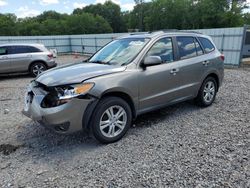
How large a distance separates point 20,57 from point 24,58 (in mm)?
162

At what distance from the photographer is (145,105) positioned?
4.12 m

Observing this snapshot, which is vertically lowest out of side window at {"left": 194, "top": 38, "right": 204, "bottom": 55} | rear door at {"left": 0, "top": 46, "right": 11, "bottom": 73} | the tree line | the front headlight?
rear door at {"left": 0, "top": 46, "right": 11, "bottom": 73}

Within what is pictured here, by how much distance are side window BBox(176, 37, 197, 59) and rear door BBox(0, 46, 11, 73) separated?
7967 millimetres

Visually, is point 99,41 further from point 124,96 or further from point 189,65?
point 124,96

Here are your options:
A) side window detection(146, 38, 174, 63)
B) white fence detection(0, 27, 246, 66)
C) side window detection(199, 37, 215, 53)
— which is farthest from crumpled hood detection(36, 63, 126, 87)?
white fence detection(0, 27, 246, 66)

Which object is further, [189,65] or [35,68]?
[35,68]

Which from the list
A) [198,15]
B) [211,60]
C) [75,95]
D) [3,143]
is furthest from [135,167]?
[198,15]

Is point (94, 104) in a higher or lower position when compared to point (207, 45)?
lower

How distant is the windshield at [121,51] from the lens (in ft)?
13.4

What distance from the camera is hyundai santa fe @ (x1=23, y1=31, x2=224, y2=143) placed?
3348 mm

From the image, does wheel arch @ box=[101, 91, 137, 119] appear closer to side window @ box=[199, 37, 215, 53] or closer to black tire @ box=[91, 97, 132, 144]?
black tire @ box=[91, 97, 132, 144]

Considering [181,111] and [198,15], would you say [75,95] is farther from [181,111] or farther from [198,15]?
[198,15]

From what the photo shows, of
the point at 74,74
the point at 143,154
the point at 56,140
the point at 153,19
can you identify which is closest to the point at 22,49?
the point at 56,140

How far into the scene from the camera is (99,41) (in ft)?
64.7
